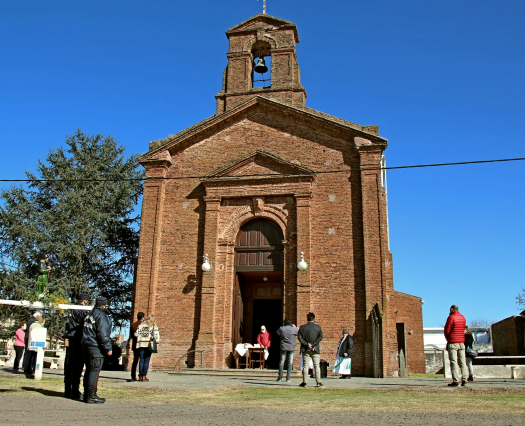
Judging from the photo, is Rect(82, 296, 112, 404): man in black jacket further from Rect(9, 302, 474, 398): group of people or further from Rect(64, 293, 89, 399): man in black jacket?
Rect(64, 293, 89, 399): man in black jacket

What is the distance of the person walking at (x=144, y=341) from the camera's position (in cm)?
1278

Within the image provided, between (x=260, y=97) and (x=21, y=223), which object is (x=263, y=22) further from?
(x=21, y=223)

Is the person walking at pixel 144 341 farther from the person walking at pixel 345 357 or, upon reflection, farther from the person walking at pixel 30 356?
the person walking at pixel 345 357

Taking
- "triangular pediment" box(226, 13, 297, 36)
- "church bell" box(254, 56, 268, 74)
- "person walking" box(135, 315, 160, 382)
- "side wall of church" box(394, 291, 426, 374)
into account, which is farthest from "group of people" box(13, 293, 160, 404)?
"side wall of church" box(394, 291, 426, 374)

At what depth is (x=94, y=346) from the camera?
27.6 ft

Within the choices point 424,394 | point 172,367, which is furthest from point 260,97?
point 424,394

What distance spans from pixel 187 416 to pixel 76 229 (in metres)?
19.8

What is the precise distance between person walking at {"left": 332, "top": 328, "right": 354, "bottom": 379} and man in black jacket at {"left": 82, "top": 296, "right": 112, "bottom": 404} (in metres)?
9.03

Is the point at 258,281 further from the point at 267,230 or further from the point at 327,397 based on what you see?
the point at 327,397

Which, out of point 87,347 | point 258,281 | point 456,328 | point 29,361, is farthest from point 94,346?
point 258,281

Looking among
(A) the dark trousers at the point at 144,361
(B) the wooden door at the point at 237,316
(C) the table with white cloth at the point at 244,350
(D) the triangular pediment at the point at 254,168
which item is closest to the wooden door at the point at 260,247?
(B) the wooden door at the point at 237,316

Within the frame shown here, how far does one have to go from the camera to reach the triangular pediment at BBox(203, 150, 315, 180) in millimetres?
18891

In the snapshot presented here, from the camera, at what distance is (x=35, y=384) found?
10445mm

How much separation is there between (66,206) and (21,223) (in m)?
2.23
